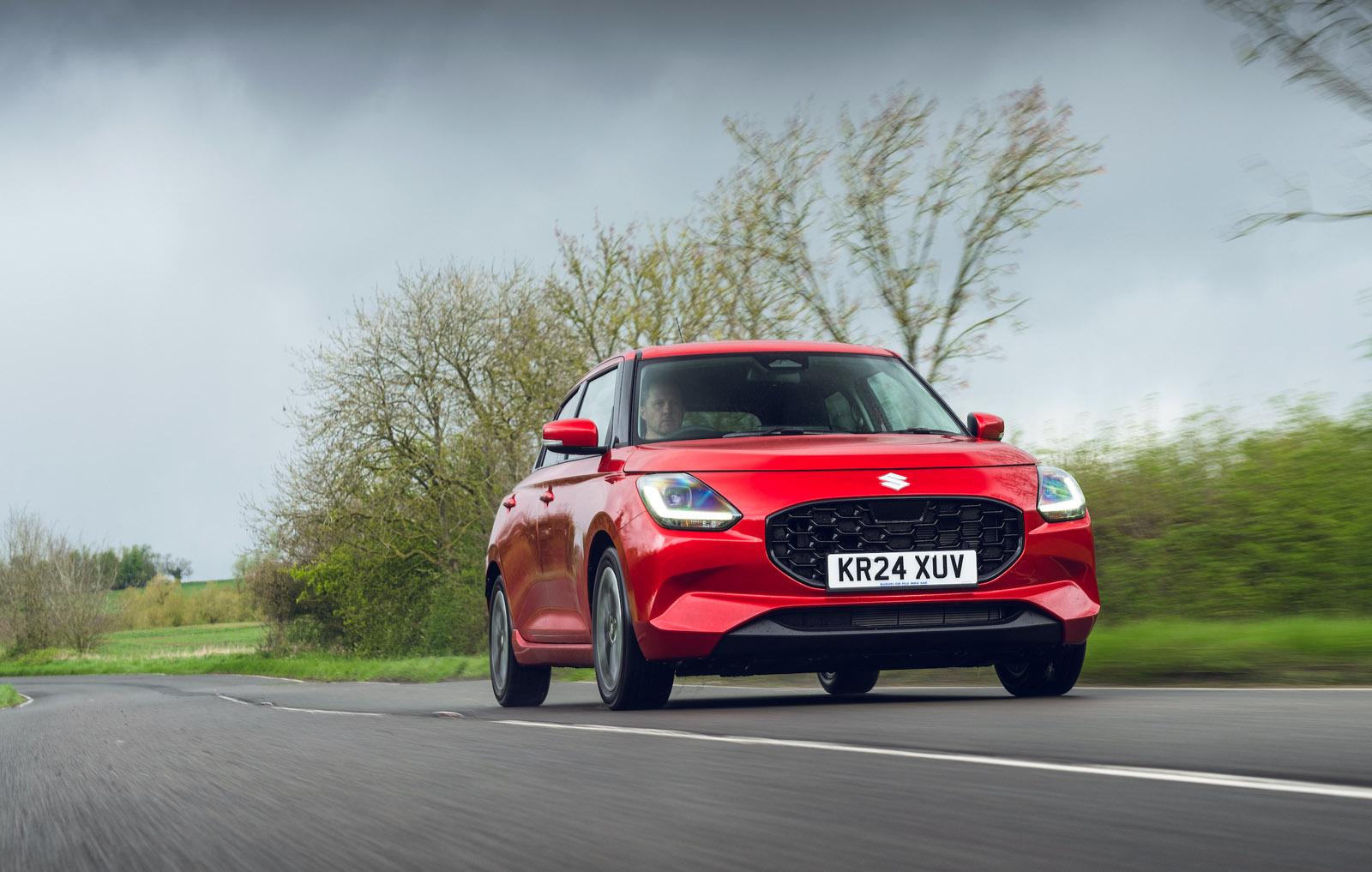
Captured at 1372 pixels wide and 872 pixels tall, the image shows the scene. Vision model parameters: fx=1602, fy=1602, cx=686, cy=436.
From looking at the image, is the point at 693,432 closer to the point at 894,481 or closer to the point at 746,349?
the point at 746,349

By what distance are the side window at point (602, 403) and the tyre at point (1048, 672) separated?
8.58ft

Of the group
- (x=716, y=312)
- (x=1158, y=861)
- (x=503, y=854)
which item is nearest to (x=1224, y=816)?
(x=1158, y=861)

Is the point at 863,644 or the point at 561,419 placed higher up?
the point at 561,419

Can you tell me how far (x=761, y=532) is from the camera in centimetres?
763

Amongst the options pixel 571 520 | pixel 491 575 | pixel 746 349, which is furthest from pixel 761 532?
pixel 491 575

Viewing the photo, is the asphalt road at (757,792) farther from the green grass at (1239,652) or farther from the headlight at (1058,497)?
the green grass at (1239,652)

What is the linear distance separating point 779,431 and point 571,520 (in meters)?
1.29

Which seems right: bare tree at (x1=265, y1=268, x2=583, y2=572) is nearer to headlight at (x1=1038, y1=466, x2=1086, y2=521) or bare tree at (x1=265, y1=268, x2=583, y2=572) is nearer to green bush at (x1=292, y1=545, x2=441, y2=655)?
green bush at (x1=292, y1=545, x2=441, y2=655)

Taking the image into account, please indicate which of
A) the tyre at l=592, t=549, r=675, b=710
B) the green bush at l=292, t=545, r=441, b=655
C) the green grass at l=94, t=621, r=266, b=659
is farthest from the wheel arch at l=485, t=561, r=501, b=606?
the green grass at l=94, t=621, r=266, b=659

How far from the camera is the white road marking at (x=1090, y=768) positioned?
3984 mm

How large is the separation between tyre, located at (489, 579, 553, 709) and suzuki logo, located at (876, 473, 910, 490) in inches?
146

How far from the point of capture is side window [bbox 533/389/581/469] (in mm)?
10217

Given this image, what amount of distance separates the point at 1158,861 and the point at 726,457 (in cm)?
495

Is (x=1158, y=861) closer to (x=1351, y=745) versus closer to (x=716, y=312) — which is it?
(x=1351, y=745)
